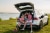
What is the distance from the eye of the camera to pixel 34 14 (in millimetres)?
2002

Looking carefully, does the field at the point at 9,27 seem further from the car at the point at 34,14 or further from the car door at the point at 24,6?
the car door at the point at 24,6

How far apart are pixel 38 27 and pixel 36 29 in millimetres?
39

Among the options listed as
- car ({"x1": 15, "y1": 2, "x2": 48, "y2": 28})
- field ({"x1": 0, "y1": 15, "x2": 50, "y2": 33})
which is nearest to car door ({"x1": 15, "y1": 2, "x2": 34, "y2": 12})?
car ({"x1": 15, "y1": 2, "x2": 48, "y2": 28})

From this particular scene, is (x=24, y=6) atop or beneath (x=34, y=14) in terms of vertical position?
atop

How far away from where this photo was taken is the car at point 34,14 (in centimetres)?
200

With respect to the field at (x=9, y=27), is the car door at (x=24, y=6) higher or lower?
higher

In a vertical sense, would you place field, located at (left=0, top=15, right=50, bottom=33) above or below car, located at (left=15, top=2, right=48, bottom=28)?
below

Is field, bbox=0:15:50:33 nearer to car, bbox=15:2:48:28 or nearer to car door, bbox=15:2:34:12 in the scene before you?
car, bbox=15:2:48:28

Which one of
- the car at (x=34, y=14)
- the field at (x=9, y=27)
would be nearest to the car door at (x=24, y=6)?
the car at (x=34, y=14)

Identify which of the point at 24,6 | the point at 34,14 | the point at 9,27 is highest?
the point at 24,6

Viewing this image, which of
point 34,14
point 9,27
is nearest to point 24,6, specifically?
point 34,14

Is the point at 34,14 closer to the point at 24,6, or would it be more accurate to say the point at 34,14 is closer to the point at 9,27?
the point at 24,6

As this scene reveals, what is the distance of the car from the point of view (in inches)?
78.6

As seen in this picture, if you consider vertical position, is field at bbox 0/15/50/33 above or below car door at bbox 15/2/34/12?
below
